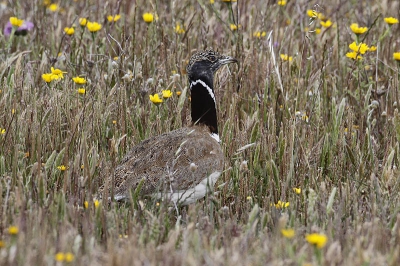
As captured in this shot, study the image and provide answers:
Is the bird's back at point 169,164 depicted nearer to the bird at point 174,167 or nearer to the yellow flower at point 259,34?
the bird at point 174,167

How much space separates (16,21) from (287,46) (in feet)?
8.42

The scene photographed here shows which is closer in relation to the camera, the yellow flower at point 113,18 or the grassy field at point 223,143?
the grassy field at point 223,143

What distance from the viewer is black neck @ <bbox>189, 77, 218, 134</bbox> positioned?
5219 mm

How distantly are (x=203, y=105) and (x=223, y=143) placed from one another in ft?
1.49

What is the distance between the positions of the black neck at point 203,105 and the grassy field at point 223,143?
265mm

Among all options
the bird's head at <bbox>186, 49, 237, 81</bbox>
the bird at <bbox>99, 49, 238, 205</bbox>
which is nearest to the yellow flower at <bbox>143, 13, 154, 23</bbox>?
the bird's head at <bbox>186, 49, 237, 81</bbox>

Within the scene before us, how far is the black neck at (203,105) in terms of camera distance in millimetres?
5219

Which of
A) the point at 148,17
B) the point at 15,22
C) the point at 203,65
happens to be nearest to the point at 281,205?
the point at 203,65

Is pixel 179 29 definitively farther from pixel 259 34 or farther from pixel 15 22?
pixel 15 22

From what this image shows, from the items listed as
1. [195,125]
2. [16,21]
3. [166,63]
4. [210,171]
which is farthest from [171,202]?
[16,21]

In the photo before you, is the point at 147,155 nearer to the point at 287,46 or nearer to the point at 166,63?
Result: the point at 166,63

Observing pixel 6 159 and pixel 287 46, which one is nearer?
pixel 6 159

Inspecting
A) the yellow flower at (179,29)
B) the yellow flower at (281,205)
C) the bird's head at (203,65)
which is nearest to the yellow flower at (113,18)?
the yellow flower at (179,29)

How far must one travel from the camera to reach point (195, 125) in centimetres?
522
